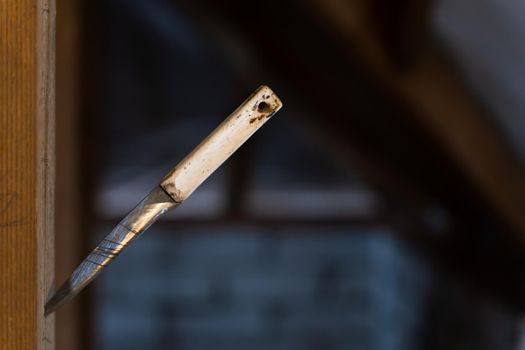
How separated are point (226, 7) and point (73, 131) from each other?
23.6 inches

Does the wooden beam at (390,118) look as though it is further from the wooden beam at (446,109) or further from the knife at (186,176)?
the knife at (186,176)

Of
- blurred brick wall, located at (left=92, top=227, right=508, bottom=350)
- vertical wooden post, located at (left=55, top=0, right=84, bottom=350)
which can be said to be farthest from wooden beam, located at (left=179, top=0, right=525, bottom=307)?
blurred brick wall, located at (left=92, top=227, right=508, bottom=350)

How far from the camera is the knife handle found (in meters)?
0.48

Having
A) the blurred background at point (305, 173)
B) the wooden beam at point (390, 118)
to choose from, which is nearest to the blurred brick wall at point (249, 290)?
the blurred background at point (305, 173)

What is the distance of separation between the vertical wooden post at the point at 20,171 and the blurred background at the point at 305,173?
885mm

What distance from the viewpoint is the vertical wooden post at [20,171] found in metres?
0.45

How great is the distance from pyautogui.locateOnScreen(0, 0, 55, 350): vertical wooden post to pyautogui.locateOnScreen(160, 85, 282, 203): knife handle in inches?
3.1

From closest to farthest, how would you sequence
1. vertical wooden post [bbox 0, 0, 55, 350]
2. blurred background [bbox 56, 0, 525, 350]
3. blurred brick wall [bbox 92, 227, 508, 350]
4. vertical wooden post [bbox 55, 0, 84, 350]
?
vertical wooden post [bbox 0, 0, 55, 350] → vertical wooden post [bbox 55, 0, 84, 350] → blurred background [bbox 56, 0, 525, 350] → blurred brick wall [bbox 92, 227, 508, 350]

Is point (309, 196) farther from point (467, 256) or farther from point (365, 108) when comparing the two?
point (365, 108)

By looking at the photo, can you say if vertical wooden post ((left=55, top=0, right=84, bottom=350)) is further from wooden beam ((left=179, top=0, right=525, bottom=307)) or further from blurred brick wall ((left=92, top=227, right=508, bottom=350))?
blurred brick wall ((left=92, top=227, right=508, bottom=350))

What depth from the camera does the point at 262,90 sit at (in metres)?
0.48

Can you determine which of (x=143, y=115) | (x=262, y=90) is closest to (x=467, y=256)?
(x=143, y=115)

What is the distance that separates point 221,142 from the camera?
0.48 m

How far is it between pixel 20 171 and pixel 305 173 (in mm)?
3103
